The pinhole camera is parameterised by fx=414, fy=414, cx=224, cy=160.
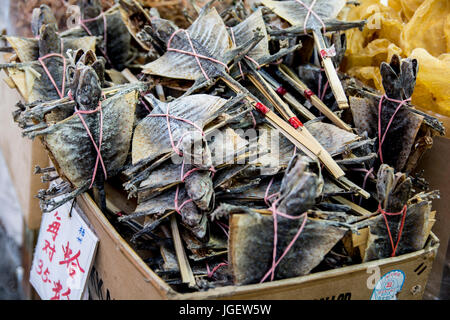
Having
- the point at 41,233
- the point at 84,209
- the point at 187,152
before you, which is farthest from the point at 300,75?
the point at 41,233

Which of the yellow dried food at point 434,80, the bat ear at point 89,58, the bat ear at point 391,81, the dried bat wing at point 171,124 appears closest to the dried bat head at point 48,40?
the bat ear at point 89,58

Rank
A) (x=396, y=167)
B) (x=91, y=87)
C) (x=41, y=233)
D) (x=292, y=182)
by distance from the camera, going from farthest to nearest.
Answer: (x=41, y=233)
(x=396, y=167)
(x=91, y=87)
(x=292, y=182)

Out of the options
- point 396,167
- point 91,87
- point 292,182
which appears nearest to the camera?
point 292,182

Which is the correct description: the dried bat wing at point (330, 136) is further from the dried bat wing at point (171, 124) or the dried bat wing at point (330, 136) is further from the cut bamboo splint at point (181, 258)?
the cut bamboo splint at point (181, 258)

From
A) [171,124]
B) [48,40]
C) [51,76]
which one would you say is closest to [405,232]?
[171,124]

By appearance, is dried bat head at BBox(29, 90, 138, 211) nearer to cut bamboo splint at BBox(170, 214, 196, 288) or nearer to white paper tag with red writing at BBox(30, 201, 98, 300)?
white paper tag with red writing at BBox(30, 201, 98, 300)

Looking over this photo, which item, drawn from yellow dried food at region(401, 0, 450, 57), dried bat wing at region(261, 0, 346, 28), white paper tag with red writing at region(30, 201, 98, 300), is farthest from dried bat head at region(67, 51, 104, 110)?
yellow dried food at region(401, 0, 450, 57)

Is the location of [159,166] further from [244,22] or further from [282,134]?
[244,22]

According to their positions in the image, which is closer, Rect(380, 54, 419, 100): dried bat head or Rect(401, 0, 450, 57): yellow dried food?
Rect(380, 54, 419, 100): dried bat head
